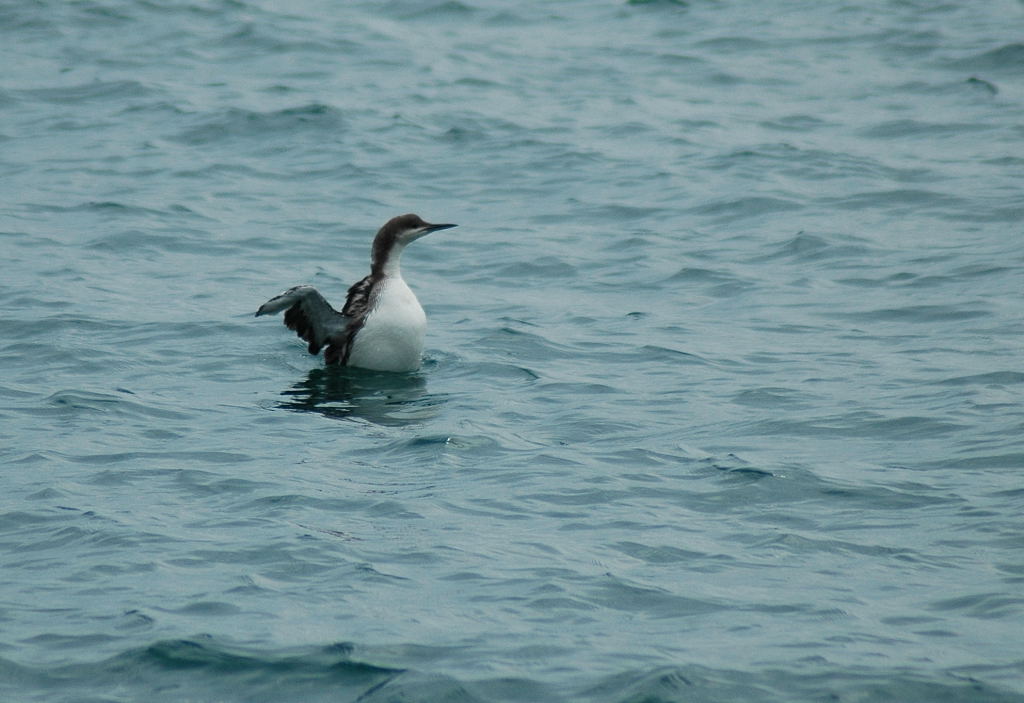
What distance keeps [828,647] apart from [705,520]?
5.63 feet

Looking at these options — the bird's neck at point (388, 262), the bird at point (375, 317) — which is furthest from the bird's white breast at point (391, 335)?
the bird's neck at point (388, 262)

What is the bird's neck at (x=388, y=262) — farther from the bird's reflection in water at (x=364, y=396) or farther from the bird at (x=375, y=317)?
the bird's reflection in water at (x=364, y=396)

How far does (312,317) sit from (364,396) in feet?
3.60

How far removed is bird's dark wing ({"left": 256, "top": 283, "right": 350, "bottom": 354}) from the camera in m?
12.2

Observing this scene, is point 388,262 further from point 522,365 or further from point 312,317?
point 522,365

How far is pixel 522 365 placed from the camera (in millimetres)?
12070

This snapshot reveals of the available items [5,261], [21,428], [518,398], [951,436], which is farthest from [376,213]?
[951,436]

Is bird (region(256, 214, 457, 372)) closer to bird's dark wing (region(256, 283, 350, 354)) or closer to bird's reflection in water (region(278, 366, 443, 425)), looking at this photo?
bird's dark wing (region(256, 283, 350, 354))

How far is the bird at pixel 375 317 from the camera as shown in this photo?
39.7 ft

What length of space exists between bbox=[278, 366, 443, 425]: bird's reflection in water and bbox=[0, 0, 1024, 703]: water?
5cm

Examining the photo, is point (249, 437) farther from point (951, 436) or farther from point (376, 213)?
point (376, 213)

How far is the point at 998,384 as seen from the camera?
11188 mm

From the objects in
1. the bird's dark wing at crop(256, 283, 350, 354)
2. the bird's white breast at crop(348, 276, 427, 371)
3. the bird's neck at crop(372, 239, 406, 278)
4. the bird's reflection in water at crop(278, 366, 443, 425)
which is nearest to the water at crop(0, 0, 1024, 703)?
the bird's reflection in water at crop(278, 366, 443, 425)

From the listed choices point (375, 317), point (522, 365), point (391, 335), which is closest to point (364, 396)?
point (391, 335)
